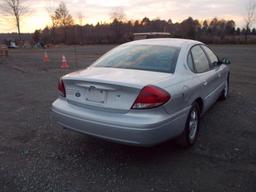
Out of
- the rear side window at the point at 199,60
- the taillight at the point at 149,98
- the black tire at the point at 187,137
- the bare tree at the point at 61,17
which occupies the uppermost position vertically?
the bare tree at the point at 61,17

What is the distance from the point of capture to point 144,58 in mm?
3842

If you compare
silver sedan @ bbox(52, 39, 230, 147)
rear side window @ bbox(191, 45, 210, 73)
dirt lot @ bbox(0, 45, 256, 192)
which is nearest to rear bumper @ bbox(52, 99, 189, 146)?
silver sedan @ bbox(52, 39, 230, 147)

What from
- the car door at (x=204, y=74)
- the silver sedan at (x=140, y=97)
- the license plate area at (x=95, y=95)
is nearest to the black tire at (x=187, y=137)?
the silver sedan at (x=140, y=97)

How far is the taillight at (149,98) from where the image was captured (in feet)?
9.62

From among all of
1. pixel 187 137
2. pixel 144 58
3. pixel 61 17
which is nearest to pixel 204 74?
pixel 144 58

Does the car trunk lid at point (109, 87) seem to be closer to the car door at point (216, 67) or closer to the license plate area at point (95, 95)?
the license plate area at point (95, 95)

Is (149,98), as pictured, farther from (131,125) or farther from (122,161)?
(122,161)

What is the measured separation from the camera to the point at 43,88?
810 cm

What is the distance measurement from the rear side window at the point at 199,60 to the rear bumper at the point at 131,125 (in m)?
1.13

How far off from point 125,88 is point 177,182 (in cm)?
121

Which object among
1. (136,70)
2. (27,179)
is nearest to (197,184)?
(136,70)

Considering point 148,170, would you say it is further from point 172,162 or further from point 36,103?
point 36,103

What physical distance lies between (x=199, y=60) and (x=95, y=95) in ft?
6.77

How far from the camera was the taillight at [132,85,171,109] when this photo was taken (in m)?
2.93
